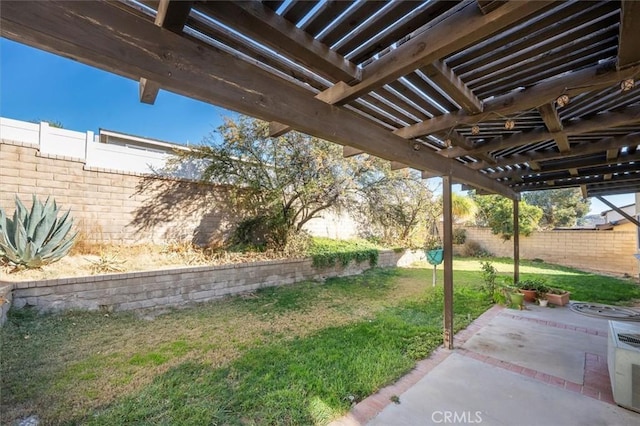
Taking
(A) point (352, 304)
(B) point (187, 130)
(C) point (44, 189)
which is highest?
(B) point (187, 130)

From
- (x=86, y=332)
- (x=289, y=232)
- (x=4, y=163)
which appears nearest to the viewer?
(x=86, y=332)

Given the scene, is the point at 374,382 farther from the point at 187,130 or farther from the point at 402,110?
the point at 187,130

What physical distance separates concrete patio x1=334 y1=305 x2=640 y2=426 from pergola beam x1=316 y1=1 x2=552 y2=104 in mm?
2514

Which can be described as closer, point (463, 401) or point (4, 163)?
point (463, 401)

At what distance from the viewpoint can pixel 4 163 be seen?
193 inches

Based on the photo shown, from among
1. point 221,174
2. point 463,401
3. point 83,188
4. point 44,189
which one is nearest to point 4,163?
point 44,189

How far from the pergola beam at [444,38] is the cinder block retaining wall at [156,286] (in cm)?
465

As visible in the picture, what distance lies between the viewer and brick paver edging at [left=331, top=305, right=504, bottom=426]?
2225 mm

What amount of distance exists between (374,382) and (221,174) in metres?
5.57

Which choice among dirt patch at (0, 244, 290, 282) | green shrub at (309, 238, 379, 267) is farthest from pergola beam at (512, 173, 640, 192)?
dirt patch at (0, 244, 290, 282)

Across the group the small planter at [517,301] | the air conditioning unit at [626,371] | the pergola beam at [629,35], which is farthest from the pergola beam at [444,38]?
the small planter at [517,301]

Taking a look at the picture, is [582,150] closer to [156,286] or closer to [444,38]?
[444,38]

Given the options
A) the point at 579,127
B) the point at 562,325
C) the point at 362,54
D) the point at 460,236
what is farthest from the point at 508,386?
the point at 460,236

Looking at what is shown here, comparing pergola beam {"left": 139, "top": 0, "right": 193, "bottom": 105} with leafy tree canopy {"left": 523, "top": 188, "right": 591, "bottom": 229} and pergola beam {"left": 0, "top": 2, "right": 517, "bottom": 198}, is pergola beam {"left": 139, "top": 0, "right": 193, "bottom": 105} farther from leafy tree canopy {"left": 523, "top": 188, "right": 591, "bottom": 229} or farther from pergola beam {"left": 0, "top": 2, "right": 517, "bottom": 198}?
leafy tree canopy {"left": 523, "top": 188, "right": 591, "bottom": 229}
